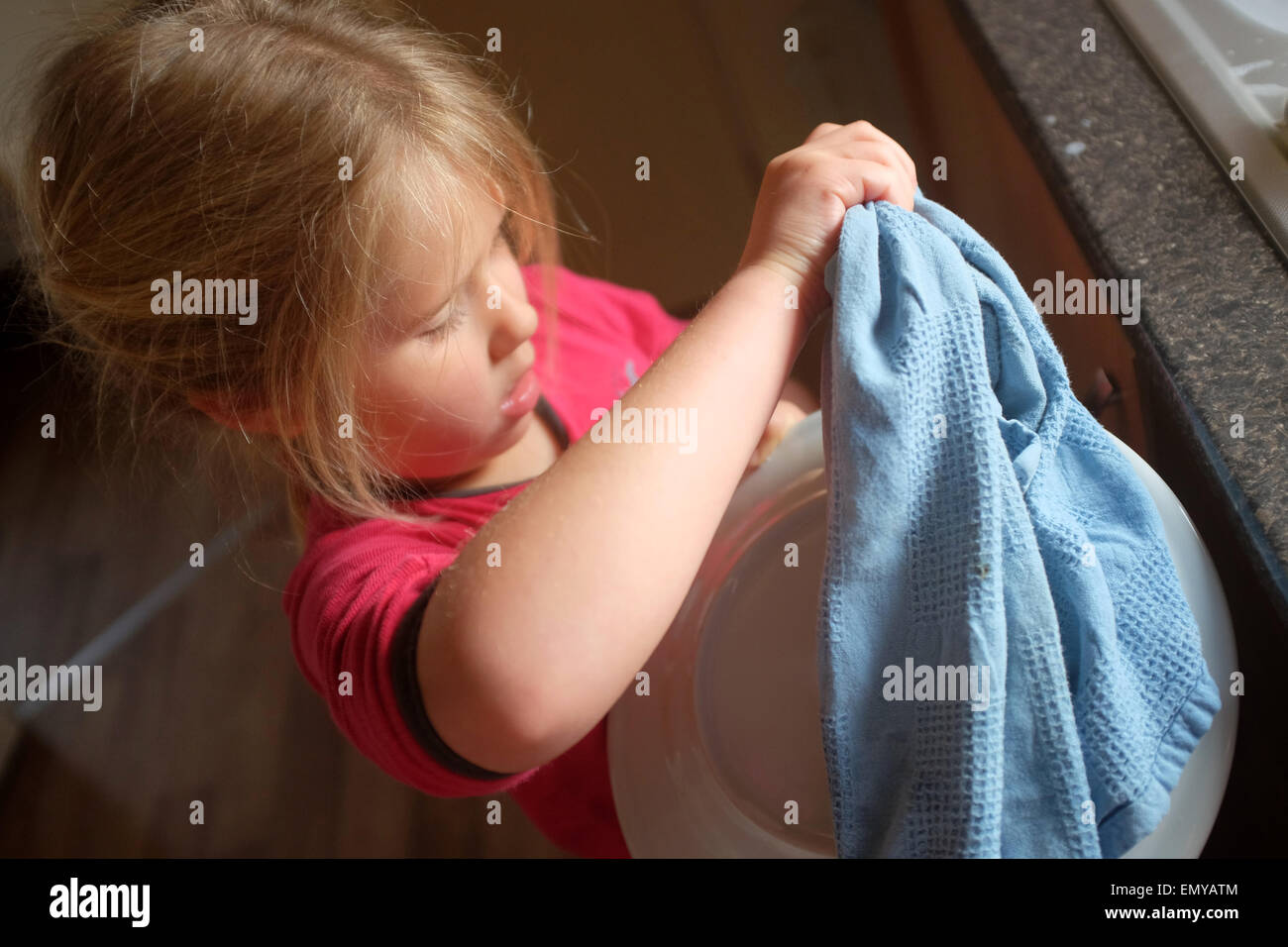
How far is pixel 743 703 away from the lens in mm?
469

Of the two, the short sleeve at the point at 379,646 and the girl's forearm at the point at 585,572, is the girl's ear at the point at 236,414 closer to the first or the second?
the short sleeve at the point at 379,646

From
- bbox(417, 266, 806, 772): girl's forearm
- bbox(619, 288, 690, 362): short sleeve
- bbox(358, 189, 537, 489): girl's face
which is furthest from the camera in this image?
bbox(619, 288, 690, 362): short sleeve

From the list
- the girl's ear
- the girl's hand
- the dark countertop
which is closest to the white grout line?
the girl's ear

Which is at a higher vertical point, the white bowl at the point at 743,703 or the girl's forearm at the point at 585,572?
the girl's forearm at the point at 585,572

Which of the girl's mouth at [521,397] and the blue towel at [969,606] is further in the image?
the girl's mouth at [521,397]

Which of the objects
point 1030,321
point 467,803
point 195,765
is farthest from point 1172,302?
point 195,765

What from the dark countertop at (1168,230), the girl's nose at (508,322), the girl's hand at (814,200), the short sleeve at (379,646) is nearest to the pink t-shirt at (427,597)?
the short sleeve at (379,646)

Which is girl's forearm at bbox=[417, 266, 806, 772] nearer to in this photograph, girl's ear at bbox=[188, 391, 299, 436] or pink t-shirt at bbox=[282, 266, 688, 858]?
pink t-shirt at bbox=[282, 266, 688, 858]

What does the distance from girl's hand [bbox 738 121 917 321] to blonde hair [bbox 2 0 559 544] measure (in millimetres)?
152

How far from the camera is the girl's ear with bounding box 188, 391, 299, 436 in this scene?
1.55 ft

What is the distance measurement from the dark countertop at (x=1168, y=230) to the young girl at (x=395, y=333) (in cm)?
17

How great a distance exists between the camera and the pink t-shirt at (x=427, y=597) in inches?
14.1

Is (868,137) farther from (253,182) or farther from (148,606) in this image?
(148,606)

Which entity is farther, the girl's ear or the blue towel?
the girl's ear
